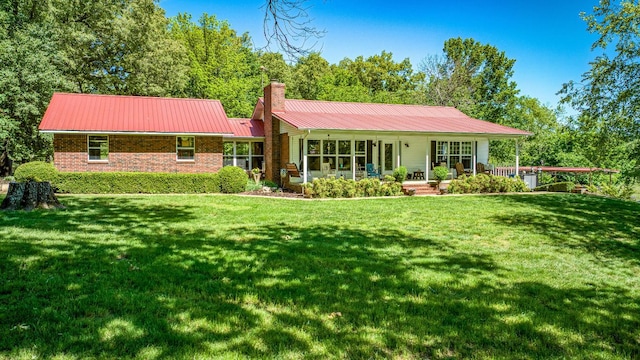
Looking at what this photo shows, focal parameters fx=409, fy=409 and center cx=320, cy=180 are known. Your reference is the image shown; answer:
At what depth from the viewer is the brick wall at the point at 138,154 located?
18469 mm

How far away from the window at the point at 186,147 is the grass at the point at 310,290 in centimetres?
1091

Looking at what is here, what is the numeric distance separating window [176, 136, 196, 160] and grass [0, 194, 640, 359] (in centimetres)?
1091

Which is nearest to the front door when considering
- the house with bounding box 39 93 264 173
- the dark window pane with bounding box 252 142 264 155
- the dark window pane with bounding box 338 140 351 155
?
the dark window pane with bounding box 338 140 351 155

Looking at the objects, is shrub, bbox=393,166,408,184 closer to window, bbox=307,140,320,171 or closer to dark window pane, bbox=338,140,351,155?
dark window pane, bbox=338,140,351,155

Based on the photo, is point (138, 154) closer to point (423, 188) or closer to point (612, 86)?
point (423, 188)

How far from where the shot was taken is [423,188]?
61.7 feet

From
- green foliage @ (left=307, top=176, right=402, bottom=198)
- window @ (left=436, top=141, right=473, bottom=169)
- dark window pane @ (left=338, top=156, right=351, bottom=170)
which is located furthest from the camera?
window @ (left=436, top=141, right=473, bottom=169)

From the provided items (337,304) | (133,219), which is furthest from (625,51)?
(133,219)

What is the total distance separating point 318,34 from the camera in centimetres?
492

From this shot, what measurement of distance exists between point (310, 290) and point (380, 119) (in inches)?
718

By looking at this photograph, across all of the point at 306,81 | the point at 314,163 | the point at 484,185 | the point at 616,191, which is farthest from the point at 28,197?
the point at 306,81

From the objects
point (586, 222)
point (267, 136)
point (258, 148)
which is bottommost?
point (586, 222)

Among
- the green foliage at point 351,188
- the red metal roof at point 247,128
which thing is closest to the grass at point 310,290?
the green foliage at point 351,188

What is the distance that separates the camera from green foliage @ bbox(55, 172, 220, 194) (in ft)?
54.2
